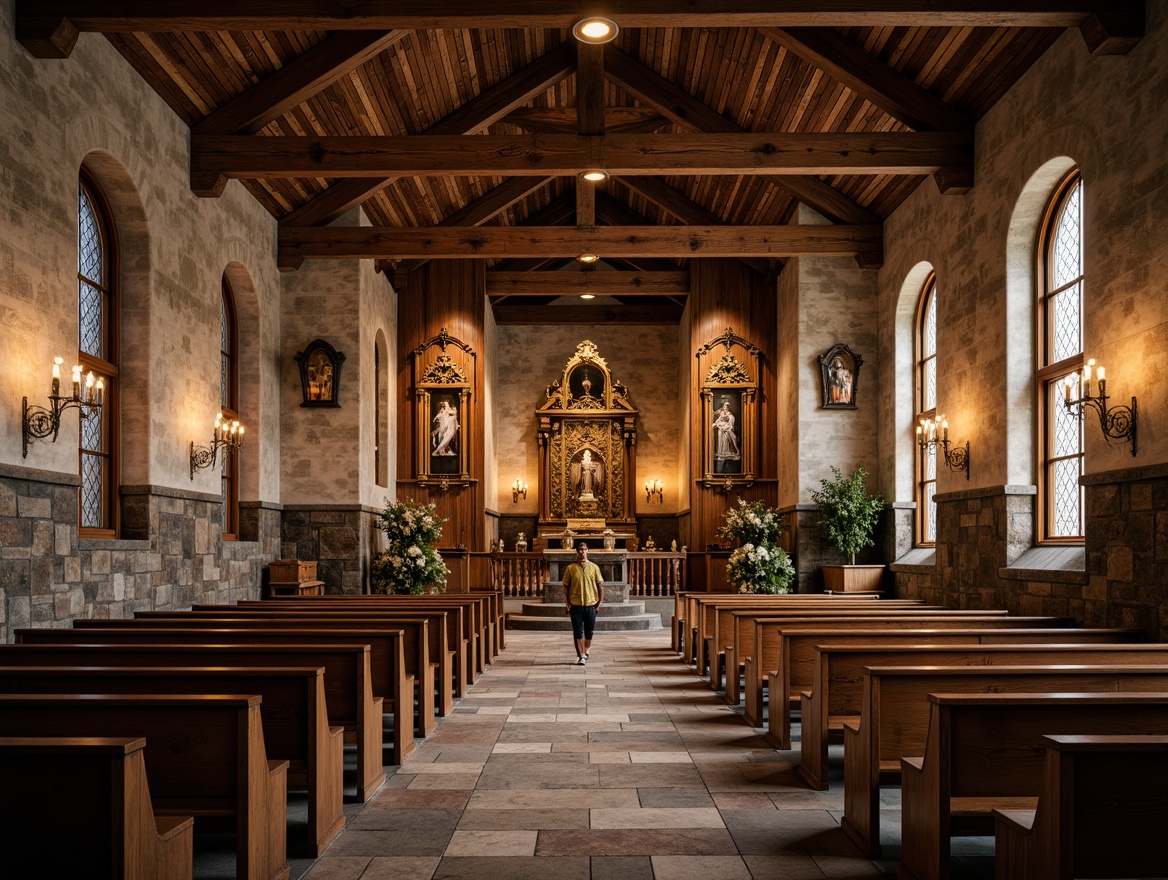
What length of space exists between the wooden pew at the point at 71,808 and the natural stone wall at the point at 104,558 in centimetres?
477

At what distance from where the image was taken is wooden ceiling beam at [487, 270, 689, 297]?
18812 millimetres

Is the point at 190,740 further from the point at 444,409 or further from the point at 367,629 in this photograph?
the point at 444,409

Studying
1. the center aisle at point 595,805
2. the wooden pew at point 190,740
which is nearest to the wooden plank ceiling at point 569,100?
the center aisle at point 595,805

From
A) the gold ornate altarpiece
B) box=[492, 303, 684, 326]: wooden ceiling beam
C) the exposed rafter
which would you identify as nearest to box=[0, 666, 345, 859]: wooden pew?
the exposed rafter

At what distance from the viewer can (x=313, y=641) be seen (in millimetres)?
6043

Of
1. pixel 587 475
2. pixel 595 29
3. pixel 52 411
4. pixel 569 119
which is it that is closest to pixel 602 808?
pixel 52 411

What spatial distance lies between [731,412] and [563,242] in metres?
5.80

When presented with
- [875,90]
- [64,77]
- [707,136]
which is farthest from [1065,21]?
[64,77]

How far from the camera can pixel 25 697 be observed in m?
3.73

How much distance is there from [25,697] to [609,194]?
16783 mm

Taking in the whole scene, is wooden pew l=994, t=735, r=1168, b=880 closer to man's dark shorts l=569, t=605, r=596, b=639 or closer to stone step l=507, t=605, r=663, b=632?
man's dark shorts l=569, t=605, r=596, b=639

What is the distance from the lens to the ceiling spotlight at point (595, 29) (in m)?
8.13

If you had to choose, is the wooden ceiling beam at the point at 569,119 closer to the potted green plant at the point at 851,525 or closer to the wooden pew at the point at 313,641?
the potted green plant at the point at 851,525

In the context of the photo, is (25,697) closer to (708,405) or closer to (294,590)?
(294,590)
